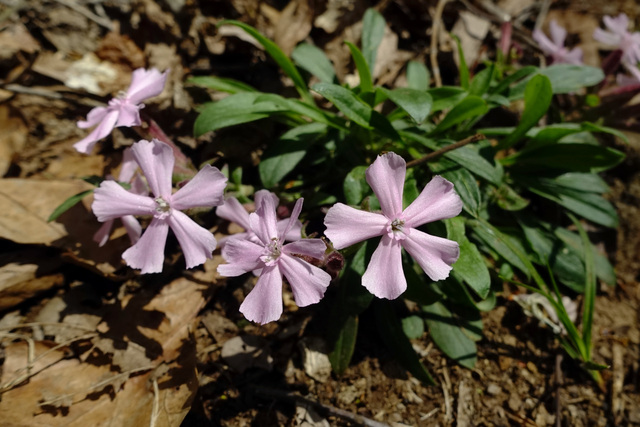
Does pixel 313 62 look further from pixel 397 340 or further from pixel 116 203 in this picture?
pixel 397 340

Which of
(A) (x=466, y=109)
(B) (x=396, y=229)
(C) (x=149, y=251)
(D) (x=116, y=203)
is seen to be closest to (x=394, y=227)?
(B) (x=396, y=229)

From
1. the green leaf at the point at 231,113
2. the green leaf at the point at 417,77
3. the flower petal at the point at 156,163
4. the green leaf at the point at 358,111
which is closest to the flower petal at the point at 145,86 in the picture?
the green leaf at the point at 231,113

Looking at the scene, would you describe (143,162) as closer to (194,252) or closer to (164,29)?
(194,252)

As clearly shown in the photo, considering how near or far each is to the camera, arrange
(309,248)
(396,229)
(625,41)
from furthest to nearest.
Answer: (625,41), (396,229), (309,248)

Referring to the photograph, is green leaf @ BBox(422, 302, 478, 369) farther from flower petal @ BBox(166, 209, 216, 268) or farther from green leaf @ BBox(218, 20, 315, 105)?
green leaf @ BBox(218, 20, 315, 105)

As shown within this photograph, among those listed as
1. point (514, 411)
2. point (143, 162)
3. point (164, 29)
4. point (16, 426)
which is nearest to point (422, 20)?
point (164, 29)

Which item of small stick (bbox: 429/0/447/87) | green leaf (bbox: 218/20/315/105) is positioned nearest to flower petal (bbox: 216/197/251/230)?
green leaf (bbox: 218/20/315/105)
